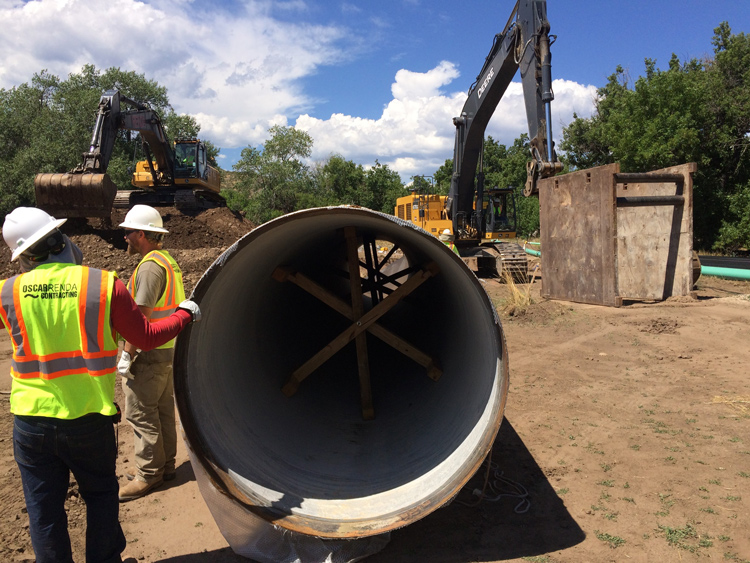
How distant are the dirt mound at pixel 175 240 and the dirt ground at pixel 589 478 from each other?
6320mm

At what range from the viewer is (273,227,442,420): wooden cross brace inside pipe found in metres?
4.01

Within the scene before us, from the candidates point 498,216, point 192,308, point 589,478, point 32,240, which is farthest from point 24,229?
point 498,216

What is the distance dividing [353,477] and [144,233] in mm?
2239

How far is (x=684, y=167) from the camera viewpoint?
29.3ft

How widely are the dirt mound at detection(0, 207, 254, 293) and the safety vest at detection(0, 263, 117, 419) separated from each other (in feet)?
31.8

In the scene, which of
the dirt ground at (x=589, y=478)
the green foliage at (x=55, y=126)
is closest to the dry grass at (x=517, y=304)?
the dirt ground at (x=589, y=478)

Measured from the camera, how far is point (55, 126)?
115 feet

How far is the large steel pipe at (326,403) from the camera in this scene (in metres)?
2.81

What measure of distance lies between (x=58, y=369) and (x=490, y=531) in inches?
104

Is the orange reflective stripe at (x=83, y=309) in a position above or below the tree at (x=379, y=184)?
below

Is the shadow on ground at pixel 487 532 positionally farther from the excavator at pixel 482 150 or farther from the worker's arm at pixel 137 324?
the excavator at pixel 482 150

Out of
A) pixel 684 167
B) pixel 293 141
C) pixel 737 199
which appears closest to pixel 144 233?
pixel 684 167

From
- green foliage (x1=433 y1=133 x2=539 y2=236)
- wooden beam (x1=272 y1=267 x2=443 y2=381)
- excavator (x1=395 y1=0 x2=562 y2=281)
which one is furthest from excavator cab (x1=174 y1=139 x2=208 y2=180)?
wooden beam (x1=272 y1=267 x2=443 y2=381)

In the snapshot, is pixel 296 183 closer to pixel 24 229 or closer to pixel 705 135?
pixel 705 135
